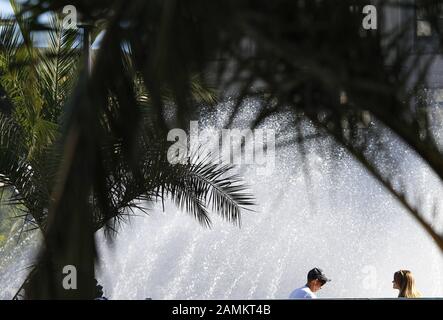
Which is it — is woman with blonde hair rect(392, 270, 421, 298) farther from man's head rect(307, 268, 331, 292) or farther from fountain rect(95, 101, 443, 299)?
fountain rect(95, 101, 443, 299)

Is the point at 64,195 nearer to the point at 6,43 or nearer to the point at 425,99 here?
the point at 425,99

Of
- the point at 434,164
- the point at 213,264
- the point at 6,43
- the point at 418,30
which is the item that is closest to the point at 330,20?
the point at 418,30

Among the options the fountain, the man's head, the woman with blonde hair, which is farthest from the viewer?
the fountain

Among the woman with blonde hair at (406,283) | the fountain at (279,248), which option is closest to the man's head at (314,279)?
the woman with blonde hair at (406,283)

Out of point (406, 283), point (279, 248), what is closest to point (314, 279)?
point (406, 283)

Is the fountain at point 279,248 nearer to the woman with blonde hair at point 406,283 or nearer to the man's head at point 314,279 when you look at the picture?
the man's head at point 314,279

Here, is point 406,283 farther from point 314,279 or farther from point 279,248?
point 279,248

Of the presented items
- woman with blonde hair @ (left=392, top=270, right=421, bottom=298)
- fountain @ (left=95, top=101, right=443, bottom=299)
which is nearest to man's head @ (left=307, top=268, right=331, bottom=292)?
woman with blonde hair @ (left=392, top=270, right=421, bottom=298)

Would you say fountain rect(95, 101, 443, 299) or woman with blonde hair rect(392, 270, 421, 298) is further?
A: fountain rect(95, 101, 443, 299)

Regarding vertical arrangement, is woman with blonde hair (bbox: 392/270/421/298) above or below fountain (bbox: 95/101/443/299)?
below

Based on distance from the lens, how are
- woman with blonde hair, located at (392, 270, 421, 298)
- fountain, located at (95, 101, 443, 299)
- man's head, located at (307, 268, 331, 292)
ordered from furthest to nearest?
fountain, located at (95, 101, 443, 299) → man's head, located at (307, 268, 331, 292) → woman with blonde hair, located at (392, 270, 421, 298)

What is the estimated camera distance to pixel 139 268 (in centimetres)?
1305

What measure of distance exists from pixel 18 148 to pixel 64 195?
20.7ft

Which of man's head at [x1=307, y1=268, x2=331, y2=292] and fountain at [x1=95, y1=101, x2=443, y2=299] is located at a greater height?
fountain at [x1=95, y1=101, x2=443, y2=299]
